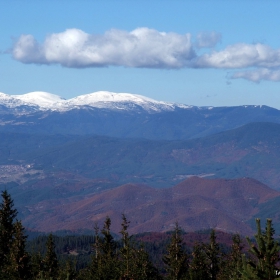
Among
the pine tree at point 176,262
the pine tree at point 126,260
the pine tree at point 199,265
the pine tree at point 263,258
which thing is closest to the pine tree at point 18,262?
the pine tree at point 126,260

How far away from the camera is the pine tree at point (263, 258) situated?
1453 cm

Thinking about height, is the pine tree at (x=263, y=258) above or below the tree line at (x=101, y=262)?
above

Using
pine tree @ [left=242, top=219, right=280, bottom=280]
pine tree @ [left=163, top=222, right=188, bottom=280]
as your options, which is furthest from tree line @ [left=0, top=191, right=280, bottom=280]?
pine tree @ [left=242, top=219, right=280, bottom=280]

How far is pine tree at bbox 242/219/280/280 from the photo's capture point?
1453 cm

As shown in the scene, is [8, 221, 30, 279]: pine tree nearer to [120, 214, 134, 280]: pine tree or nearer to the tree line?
the tree line

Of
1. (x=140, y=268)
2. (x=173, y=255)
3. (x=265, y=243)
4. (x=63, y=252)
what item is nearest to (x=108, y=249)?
(x=173, y=255)

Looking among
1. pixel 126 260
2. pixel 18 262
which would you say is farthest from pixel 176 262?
pixel 126 260

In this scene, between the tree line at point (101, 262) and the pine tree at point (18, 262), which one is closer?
the pine tree at point (18, 262)

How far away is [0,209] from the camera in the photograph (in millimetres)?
47062

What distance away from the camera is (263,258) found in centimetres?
1500

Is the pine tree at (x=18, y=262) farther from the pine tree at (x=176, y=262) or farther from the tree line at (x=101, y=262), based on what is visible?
the pine tree at (x=176, y=262)

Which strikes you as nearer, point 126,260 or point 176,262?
point 126,260

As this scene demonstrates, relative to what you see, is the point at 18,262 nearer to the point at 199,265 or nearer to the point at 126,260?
the point at 126,260

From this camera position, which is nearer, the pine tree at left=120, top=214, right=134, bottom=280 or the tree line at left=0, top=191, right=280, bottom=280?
the pine tree at left=120, top=214, right=134, bottom=280
